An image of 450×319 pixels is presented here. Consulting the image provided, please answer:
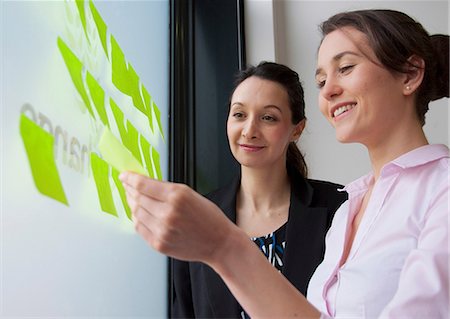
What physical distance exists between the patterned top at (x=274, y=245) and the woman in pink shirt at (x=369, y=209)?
32cm

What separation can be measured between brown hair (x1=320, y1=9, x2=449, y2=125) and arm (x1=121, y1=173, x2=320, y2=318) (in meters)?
0.43

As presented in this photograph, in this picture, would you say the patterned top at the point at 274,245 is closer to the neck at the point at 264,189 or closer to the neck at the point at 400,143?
the neck at the point at 264,189

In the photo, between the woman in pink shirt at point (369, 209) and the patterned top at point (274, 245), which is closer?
the woman in pink shirt at point (369, 209)

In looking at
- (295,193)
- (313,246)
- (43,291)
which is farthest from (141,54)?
(43,291)

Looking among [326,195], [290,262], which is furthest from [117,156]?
[326,195]

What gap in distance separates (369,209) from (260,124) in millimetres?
590

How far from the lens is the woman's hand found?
22.5 inches

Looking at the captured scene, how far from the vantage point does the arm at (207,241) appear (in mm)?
573

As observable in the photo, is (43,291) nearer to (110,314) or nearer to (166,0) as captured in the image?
(110,314)

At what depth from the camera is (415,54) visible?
2.93ft

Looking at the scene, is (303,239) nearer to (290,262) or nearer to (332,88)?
(290,262)

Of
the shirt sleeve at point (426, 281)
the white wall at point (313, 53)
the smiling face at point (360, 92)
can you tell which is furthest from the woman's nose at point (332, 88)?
the white wall at point (313, 53)

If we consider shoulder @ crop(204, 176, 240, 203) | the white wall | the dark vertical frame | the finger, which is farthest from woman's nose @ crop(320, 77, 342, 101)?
the white wall

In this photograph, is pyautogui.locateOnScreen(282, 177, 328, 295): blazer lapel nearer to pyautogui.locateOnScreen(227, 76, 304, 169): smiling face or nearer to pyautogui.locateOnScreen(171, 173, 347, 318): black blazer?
pyautogui.locateOnScreen(171, 173, 347, 318): black blazer
